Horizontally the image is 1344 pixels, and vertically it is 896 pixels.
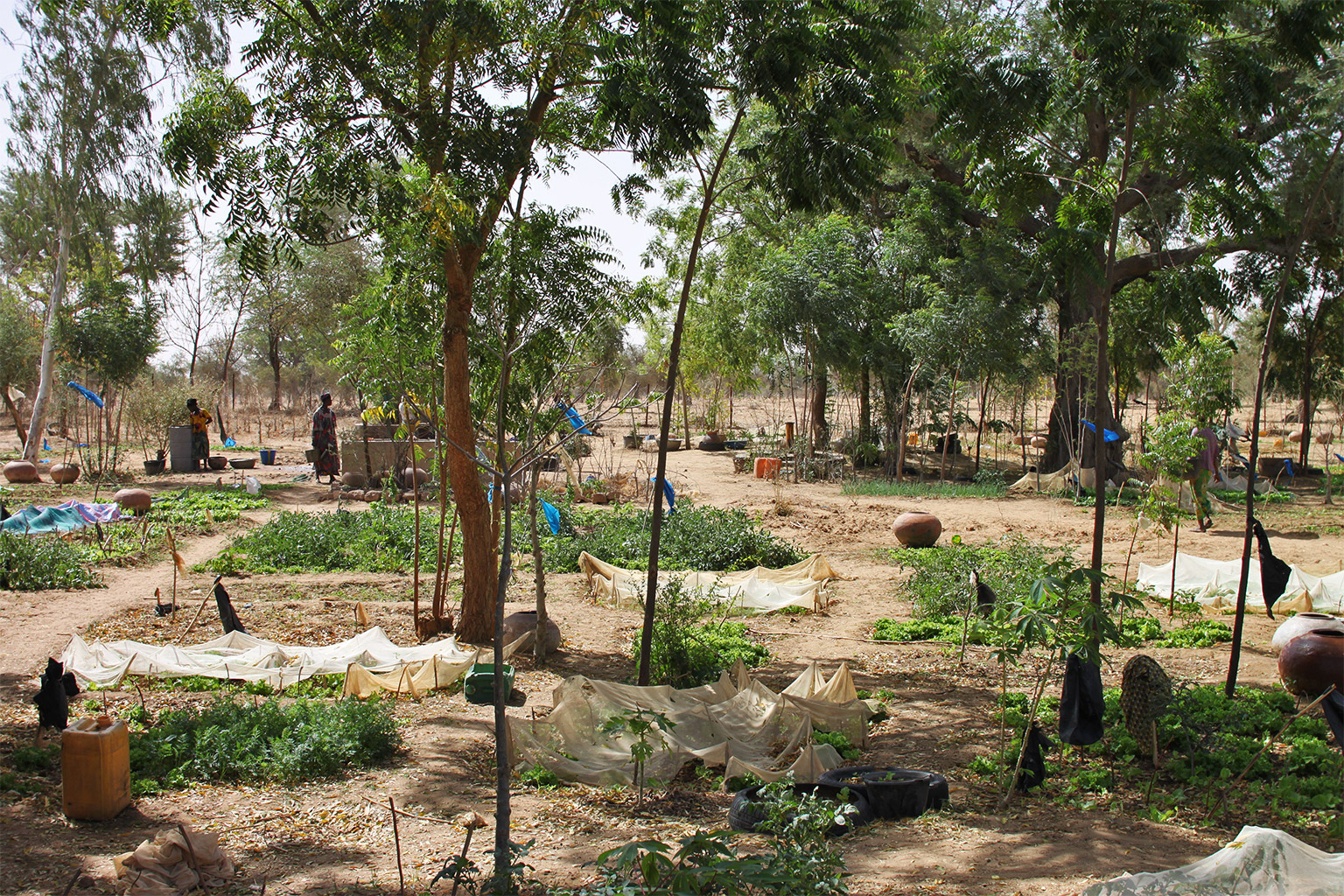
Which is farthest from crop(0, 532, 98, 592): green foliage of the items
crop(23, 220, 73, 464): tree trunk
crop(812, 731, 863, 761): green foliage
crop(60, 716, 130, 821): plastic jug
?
crop(23, 220, 73, 464): tree trunk

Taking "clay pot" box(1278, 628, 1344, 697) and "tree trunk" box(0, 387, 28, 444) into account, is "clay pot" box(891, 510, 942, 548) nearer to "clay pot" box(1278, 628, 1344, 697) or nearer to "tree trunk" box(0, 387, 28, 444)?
"clay pot" box(1278, 628, 1344, 697)

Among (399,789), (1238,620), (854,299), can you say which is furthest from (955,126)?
(854,299)

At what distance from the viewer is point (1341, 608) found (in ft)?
30.1

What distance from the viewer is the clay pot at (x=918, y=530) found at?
44.9ft

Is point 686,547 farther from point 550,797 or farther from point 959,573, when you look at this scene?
point 550,797

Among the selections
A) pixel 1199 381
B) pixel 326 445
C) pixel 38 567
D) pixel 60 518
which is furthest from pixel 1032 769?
pixel 326 445

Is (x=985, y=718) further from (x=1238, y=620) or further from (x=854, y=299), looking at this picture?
(x=854, y=299)

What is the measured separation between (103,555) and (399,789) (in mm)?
9025

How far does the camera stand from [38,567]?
11.1m

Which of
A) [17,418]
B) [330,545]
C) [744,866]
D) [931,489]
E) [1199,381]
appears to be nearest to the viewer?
[744,866]

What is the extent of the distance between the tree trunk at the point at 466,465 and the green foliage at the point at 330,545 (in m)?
3.17

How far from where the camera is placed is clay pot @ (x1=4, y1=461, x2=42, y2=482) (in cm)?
1972

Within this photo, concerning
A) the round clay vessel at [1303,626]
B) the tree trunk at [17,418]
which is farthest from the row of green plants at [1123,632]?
the tree trunk at [17,418]

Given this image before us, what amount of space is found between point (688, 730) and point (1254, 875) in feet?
11.1
